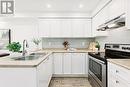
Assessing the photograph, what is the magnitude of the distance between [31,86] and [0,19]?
473 cm

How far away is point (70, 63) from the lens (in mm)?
5484

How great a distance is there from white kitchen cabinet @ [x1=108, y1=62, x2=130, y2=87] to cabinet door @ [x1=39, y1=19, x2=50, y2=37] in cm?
351

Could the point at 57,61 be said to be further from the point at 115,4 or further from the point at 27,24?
the point at 115,4

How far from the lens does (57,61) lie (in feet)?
18.0

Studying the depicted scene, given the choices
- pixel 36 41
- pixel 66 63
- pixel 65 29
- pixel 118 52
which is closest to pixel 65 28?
pixel 65 29

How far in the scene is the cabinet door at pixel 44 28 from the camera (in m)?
5.91

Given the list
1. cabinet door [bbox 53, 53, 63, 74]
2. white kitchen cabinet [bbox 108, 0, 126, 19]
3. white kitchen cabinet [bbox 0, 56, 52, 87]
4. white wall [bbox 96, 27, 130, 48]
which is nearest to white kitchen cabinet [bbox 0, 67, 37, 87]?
white kitchen cabinet [bbox 0, 56, 52, 87]

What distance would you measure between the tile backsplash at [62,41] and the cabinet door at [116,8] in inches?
105

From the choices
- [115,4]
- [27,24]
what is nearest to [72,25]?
[27,24]

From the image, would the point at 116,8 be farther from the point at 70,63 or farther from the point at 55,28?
the point at 55,28

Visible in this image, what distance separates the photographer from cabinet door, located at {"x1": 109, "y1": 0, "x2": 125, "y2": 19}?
292cm

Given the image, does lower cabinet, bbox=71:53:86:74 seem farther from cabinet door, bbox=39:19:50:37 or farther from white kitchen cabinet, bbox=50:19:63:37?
cabinet door, bbox=39:19:50:37

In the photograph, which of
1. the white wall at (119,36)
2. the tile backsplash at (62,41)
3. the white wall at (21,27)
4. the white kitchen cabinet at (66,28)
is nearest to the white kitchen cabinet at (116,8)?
the white wall at (119,36)

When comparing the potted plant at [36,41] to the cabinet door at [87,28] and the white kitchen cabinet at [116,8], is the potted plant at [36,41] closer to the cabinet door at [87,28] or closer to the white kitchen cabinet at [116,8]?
the cabinet door at [87,28]
